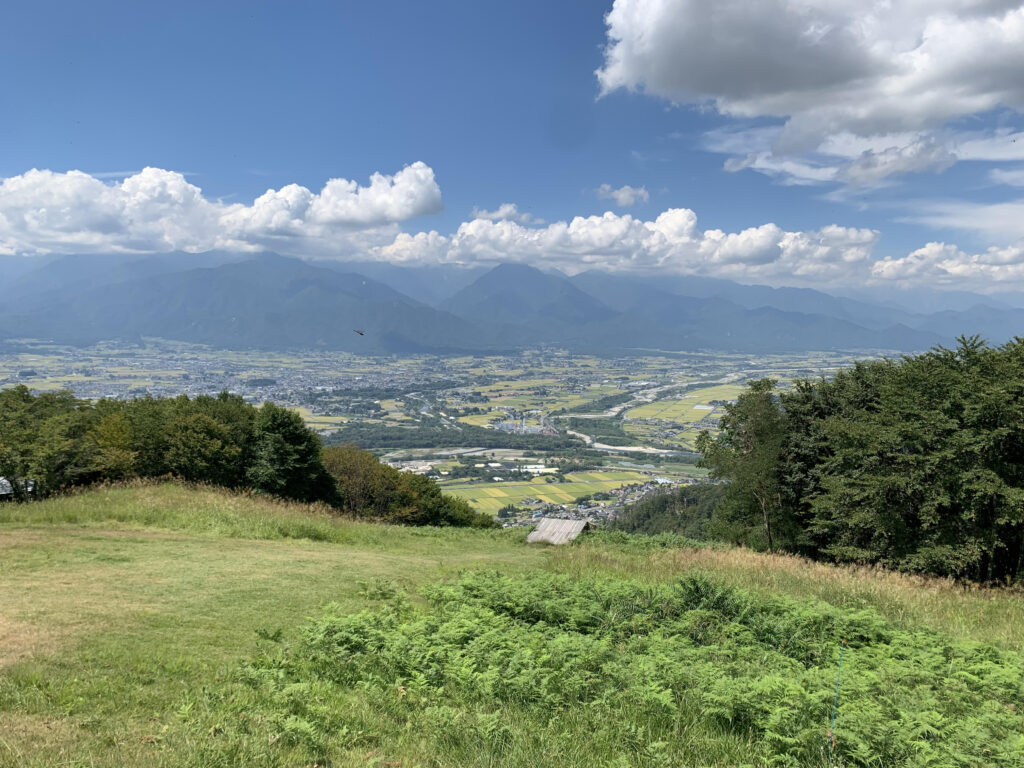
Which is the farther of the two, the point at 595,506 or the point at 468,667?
the point at 595,506

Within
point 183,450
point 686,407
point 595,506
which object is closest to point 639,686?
point 183,450

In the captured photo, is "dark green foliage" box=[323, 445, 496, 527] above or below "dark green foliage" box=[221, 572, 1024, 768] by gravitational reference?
below

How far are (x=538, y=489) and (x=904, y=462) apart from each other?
6066cm

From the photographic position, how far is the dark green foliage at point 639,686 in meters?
4.44

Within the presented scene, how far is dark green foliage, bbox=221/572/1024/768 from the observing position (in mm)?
4441

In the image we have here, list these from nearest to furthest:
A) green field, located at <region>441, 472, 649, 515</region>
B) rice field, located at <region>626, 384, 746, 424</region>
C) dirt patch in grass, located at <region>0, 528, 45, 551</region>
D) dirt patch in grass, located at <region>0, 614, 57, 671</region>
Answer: dirt patch in grass, located at <region>0, 614, 57, 671</region>, dirt patch in grass, located at <region>0, 528, 45, 551</region>, green field, located at <region>441, 472, 649, 515</region>, rice field, located at <region>626, 384, 746, 424</region>

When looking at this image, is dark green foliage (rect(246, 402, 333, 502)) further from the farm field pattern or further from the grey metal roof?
the farm field pattern

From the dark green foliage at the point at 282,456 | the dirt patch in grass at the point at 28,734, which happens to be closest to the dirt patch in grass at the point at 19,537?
the dirt patch in grass at the point at 28,734

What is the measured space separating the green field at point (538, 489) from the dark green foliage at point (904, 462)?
40.0 metres

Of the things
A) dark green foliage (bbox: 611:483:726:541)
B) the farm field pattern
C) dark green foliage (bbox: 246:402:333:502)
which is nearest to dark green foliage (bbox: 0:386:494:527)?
dark green foliage (bbox: 246:402:333:502)

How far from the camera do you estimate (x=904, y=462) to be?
2016 cm

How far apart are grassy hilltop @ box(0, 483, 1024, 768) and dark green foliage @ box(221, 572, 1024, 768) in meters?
0.03

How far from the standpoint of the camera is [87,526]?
44.3 ft

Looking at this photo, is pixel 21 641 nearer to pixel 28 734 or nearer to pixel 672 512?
pixel 28 734
